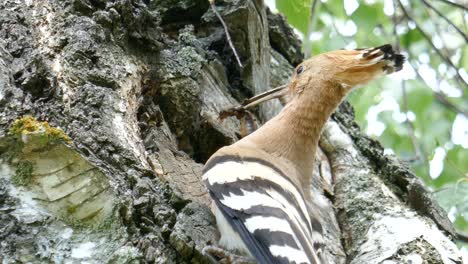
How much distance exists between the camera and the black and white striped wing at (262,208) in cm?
161

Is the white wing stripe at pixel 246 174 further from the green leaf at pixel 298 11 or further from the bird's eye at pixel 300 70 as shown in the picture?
the green leaf at pixel 298 11

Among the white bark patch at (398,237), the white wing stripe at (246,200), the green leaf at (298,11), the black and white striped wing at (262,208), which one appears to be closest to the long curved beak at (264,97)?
the green leaf at (298,11)

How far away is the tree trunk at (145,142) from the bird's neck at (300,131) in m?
0.17

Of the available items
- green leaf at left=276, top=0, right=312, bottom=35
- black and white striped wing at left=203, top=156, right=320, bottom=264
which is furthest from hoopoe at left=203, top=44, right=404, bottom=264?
green leaf at left=276, top=0, right=312, bottom=35

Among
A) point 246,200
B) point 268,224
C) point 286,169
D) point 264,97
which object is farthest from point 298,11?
point 268,224

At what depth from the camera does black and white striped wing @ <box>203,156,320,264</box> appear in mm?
1606

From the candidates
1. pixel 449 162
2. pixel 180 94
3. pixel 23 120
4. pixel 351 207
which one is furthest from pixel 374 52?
pixel 23 120

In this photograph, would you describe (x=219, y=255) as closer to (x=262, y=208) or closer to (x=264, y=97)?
(x=262, y=208)

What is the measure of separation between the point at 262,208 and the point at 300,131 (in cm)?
69

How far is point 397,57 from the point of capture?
2369 millimetres

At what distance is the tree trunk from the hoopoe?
85mm

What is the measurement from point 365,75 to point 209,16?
2.07ft

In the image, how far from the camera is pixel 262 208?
1.73 meters

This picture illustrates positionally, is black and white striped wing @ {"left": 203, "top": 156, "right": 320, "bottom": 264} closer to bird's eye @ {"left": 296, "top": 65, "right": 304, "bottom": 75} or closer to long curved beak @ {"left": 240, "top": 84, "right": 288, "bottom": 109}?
long curved beak @ {"left": 240, "top": 84, "right": 288, "bottom": 109}
